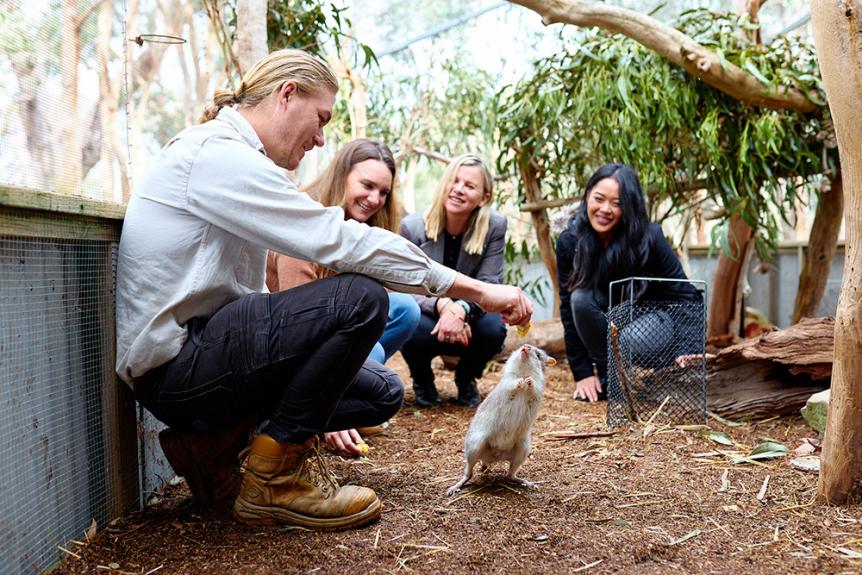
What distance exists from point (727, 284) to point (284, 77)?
445 cm

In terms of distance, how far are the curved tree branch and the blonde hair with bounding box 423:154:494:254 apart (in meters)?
0.83

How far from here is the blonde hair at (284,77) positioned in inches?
82.4

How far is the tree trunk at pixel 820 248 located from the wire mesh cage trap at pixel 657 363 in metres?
1.82

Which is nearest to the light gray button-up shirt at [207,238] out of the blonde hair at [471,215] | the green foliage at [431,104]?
the blonde hair at [471,215]

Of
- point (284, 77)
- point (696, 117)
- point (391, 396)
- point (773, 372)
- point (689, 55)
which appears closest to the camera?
point (284, 77)

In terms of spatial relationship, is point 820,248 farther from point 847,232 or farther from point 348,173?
point 348,173

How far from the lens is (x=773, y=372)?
3.49m

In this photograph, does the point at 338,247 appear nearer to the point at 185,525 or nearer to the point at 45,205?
the point at 45,205

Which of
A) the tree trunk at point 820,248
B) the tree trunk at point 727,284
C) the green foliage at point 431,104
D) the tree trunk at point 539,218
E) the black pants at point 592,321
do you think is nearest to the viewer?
the black pants at point 592,321

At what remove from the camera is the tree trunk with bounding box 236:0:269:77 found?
358 cm

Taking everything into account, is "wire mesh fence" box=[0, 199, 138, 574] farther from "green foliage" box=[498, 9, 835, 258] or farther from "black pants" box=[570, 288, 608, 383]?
"green foliage" box=[498, 9, 835, 258]

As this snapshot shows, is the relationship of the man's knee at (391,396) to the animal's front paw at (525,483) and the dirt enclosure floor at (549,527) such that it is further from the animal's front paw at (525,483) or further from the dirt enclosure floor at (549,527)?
the animal's front paw at (525,483)

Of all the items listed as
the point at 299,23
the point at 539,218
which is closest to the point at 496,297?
the point at 299,23

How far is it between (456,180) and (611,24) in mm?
1165
